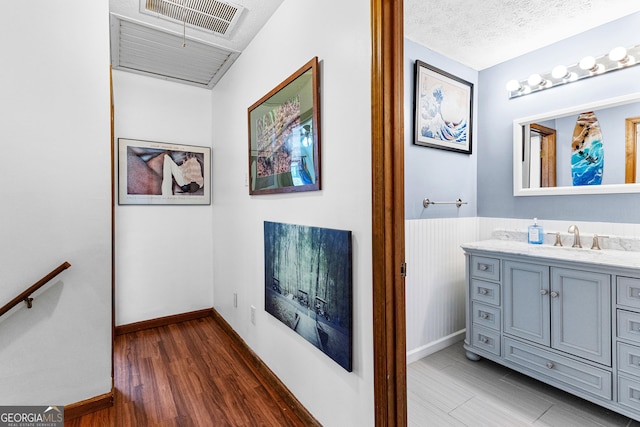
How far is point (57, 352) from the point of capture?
1.70 metres

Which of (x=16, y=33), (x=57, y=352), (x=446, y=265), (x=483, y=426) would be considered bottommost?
(x=483, y=426)

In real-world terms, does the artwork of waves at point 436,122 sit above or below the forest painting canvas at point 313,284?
above

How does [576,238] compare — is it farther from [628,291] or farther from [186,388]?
[186,388]

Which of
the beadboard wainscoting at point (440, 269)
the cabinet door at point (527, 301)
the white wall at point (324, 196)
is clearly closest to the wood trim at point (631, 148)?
the beadboard wainscoting at point (440, 269)

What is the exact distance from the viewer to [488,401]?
1869mm

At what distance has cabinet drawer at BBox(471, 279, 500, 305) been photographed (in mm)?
2172

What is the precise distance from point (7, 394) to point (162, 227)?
1.73m

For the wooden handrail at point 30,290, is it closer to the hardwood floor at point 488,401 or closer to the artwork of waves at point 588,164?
the hardwood floor at point 488,401

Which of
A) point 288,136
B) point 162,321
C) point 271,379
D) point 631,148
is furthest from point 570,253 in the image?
point 162,321

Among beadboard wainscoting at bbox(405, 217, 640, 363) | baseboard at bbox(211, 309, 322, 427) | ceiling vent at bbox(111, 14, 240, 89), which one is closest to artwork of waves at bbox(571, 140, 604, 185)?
beadboard wainscoting at bbox(405, 217, 640, 363)

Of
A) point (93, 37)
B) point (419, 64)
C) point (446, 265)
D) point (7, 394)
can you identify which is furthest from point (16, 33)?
point (446, 265)

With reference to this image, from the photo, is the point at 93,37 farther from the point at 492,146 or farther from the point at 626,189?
the point at 626,189

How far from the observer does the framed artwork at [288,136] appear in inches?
61.8

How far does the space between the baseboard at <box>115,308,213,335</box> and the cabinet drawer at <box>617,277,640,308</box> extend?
11.4 feet
